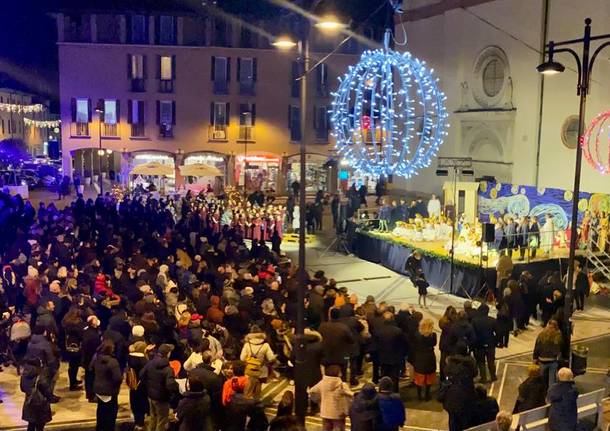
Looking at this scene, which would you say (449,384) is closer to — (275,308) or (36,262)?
(275,308)

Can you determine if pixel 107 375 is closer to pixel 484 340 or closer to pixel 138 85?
pixel 484 340

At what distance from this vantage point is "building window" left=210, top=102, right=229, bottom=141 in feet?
142

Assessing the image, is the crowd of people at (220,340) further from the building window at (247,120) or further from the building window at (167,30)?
the building window at (167,30)

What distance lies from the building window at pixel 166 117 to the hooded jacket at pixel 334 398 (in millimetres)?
35824

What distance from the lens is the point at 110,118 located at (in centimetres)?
4275

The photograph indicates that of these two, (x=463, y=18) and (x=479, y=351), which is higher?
(x=463, y=18)

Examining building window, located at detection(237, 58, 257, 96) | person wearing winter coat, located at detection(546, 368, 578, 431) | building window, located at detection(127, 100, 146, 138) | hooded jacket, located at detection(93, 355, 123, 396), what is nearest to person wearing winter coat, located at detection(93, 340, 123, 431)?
hooded jacket, located at detection(93, 355, 123, 396)

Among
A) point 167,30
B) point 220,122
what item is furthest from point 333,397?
point 167,30

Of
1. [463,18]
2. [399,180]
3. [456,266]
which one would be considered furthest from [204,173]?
[456,266]

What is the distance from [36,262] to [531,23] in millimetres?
20222

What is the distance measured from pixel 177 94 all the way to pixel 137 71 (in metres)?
2.71

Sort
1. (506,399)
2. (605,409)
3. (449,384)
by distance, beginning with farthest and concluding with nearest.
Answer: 1. (506,399)
2. (605,409)
3. (449,384)

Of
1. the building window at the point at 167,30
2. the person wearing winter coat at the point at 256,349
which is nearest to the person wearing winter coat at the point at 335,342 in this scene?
the person wearing winter coat at the point at 256,349

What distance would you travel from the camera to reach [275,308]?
13172 millimetres
